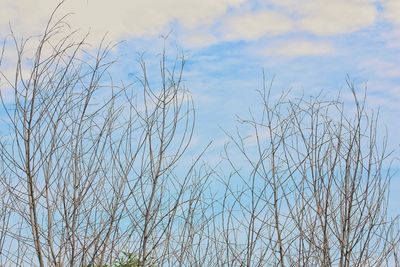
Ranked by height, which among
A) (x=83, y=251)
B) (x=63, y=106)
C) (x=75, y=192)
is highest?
(x=63, y=106)

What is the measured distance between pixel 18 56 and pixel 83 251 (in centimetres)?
188

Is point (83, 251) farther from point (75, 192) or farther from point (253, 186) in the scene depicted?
point (253, 186)

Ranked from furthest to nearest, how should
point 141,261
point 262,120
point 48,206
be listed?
point 262,120 < point 141,261 < point 48,206

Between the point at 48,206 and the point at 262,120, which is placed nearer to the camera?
the point at 48,206

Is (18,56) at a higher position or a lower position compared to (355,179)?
higher

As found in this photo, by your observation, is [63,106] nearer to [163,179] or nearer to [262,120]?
[163,179]

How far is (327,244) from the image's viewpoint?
6297 mm

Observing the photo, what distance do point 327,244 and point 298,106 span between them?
1.59m

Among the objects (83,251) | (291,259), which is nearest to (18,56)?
(83,251)

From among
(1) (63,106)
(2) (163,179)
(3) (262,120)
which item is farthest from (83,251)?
(3) (262,120)

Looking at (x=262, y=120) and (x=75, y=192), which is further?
(x=262, y=120)

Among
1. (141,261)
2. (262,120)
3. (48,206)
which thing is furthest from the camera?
(262,120)

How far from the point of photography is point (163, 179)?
6.36 metres

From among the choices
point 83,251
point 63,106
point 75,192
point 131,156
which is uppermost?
point 63,106
